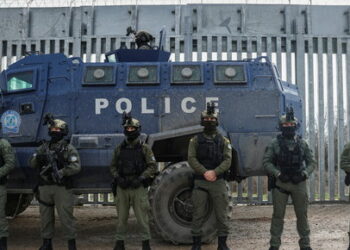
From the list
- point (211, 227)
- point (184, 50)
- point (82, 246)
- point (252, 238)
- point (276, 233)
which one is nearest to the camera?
point (276, 233)

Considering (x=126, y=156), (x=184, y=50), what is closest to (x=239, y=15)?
(x=184, y=50)

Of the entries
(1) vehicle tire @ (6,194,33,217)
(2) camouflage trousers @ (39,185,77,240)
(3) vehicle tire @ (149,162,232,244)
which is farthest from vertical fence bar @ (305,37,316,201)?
(2) camouflage trousers @ (39,185,77,240)

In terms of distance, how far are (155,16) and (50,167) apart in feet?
22.6

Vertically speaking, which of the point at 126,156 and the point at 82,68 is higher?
the point at 82,68

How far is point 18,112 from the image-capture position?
22.8ft

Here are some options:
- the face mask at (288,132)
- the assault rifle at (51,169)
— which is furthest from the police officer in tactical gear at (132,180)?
the face mask at (288,132)

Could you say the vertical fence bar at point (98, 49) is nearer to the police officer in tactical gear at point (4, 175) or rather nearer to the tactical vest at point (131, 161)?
the police officer in tactical gear at point (4, 175)

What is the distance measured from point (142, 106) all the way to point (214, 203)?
189cm

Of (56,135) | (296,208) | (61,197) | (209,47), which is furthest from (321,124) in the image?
(61,197)

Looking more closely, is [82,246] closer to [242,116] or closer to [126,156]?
[126,156]

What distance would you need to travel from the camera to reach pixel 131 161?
18.3ft

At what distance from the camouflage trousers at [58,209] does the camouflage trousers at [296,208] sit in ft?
8.06

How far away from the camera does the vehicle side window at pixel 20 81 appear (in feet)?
23.0

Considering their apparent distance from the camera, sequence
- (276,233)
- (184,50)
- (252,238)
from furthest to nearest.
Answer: (184,50)
(252,238)
(276,233)
